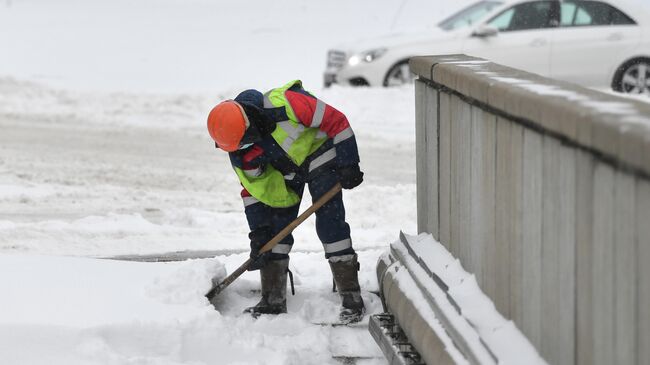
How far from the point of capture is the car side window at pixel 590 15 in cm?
1406

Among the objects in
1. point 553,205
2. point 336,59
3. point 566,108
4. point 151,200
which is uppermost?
point 566,108

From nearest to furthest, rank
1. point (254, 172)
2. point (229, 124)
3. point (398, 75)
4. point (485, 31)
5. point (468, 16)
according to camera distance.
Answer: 1. point (229, 124)
2. point (254, 172)
3. point (485, 31)
4. point (398, 75)
5. point (468, 16)

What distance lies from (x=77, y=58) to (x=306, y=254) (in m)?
14.5

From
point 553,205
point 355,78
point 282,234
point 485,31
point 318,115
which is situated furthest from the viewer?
point 355,78

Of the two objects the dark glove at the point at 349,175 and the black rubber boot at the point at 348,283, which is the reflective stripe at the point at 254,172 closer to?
the dark glove at the point at 349,175

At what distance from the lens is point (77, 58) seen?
824 inches

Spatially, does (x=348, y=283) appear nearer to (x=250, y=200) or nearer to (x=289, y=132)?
(x=250, y=200)

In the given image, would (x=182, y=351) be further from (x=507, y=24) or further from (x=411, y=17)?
(x=411, y=17)

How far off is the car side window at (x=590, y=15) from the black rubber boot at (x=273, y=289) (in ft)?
28.5

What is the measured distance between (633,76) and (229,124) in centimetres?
931

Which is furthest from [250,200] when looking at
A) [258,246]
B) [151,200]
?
[151,200]

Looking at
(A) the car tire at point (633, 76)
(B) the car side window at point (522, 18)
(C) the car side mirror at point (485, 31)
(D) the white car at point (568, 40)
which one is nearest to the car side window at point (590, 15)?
(D) the white car at point (568, 40)

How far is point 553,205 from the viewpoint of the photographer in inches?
143

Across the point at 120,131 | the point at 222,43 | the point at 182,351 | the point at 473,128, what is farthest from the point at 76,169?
the point at 222,43
